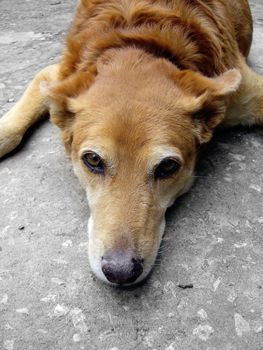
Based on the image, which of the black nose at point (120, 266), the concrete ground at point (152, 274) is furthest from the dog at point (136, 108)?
the concrete ground at point (152, 274)

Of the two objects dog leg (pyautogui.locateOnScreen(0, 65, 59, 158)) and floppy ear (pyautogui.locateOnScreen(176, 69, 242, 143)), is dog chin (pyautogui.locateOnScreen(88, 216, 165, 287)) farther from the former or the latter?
dog leg (pyautogui.locateOnScreen(0, 65, 59, 158))

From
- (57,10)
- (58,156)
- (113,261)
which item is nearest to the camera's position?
(113,261)

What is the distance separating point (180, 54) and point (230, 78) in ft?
1.25

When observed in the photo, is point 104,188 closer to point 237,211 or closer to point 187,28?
point 237,211

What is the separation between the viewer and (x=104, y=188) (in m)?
3.21

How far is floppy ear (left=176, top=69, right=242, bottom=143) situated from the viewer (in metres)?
3.43

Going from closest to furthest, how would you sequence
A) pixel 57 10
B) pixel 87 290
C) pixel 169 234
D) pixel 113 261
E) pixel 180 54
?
pixel 113 261 → pixel 87 290 → pixel 169 234 → pixel 180 54 → pixel 57 10

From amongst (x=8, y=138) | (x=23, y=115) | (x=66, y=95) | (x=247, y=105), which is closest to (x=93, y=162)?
(x=66, y=95)

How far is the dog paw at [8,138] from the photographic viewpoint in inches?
164

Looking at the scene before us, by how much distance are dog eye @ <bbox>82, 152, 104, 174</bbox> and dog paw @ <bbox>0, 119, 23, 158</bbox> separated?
42.6 inches

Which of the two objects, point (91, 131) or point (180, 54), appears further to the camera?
point (180, 54)

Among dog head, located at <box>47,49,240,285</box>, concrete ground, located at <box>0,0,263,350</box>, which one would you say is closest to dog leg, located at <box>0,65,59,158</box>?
concrete ground, located at <box>0,0,263,350</box>

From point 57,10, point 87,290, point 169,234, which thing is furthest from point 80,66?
point 57,10

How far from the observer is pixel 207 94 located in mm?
3434
